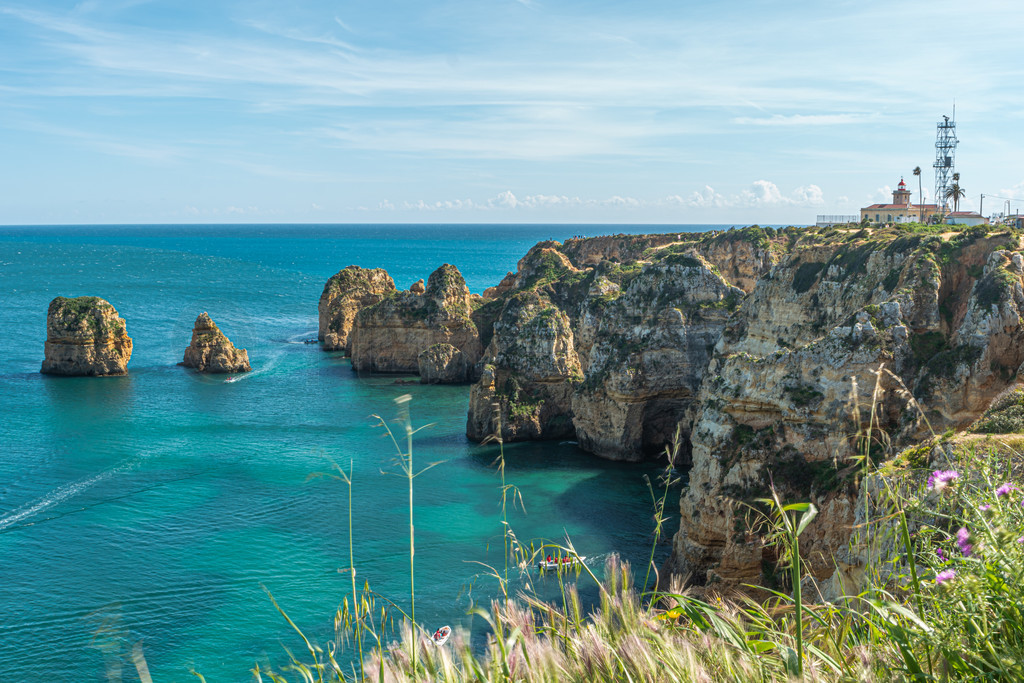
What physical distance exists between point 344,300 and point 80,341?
27801 mm

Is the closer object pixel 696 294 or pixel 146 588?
pixel 146 588

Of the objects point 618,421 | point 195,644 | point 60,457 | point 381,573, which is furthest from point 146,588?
point 618,421

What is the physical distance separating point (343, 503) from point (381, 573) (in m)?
8.44

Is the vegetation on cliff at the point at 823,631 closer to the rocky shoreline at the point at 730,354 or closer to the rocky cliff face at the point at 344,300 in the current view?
the rocky shoreline at the point at 730,354

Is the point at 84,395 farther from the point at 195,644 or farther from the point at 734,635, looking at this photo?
the point at 734,635

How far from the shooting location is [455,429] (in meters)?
50.2

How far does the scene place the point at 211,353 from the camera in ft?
230

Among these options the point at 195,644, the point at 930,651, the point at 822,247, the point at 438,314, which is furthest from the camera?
the point at 438,314

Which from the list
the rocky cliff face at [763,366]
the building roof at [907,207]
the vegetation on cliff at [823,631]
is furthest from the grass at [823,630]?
the building roof at [907,207]

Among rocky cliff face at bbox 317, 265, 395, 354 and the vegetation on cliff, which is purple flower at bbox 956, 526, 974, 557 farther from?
rocky cliff face at bbox 317, 265, 395, 354

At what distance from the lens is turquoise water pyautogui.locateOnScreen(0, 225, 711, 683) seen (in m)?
24.2

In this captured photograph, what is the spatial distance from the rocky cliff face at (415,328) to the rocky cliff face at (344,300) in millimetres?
12901

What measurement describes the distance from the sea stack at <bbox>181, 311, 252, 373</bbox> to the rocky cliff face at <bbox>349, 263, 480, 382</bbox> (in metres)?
11.1

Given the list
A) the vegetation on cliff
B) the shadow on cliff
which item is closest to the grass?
the vegetation on cliff
